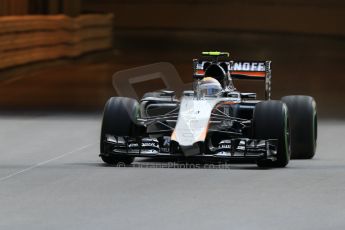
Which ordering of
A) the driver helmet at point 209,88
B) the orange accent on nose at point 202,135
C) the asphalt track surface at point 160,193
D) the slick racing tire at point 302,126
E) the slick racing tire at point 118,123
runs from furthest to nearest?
the slick racing tire at point 302,126 < the driver helmet at point 209,88 < the slick racing tire at point 118,123 < the orange accent on nose at point 202,135 < the asphalt track surface at point 160,193

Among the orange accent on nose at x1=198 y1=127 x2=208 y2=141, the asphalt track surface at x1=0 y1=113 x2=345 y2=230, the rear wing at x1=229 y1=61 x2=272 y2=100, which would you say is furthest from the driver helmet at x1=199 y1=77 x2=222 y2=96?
the rear wing at x1=229 y1=61 x2=272 y2=100

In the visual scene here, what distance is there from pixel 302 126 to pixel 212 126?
1.42 m

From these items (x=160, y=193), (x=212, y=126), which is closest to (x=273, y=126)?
(x=212, y=126)

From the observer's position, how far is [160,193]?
1080 cm

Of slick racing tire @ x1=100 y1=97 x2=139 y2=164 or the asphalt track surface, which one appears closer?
the asphalt track surface

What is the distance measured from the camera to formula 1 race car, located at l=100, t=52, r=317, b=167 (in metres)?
12.5

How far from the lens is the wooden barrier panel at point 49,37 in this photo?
95.1ft

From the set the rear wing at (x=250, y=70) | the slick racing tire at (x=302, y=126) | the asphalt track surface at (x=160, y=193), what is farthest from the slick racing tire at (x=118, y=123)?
the rear wing at (x=250, y=70)

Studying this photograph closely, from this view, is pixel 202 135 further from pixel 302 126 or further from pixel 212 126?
pixel 302 126

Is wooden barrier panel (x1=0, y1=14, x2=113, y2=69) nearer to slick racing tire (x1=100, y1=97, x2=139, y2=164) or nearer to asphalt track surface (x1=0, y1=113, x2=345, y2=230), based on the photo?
asphalt track surface (x1=0, y1=113, x2=345, y2=230)

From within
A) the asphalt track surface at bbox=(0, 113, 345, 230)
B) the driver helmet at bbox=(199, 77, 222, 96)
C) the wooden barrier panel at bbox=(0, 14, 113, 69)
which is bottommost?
the wooden barrier panel at bbox=(0, 14, 113, 69)

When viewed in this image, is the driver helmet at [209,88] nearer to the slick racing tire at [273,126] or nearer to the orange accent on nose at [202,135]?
the slick racing tire at [273,126]

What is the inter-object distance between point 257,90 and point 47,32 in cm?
784

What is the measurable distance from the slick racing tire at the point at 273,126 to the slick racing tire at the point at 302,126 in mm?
1203
